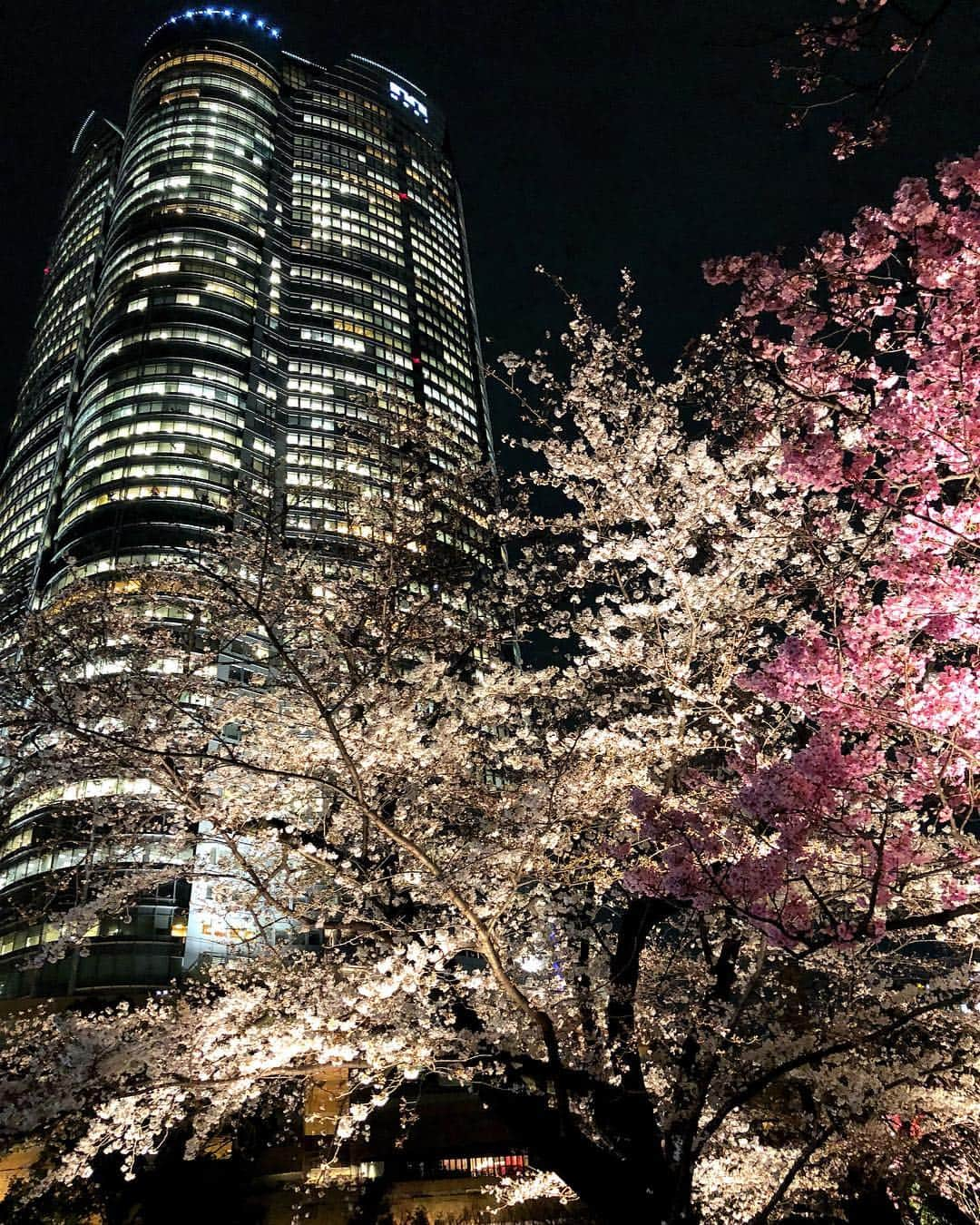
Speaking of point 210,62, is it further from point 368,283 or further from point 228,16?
point 368,283

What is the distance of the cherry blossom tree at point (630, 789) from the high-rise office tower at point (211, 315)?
33551mm

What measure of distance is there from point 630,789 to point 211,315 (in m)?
67.1

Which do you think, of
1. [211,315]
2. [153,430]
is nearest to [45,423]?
[211,315]

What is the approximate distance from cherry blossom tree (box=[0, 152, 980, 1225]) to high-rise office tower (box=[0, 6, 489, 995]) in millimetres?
33551

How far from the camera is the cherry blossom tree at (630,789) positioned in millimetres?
5551

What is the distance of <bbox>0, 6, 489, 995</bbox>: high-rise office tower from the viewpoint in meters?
53.1

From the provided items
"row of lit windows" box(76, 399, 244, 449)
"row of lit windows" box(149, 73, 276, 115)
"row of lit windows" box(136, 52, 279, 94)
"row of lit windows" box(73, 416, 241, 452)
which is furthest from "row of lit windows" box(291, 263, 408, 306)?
"row of lit windows" box(136, 52, 279, 94)

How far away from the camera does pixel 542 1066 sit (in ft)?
21.7

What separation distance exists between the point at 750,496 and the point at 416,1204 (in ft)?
75.9

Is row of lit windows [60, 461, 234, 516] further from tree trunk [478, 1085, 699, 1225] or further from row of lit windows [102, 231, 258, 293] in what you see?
tree trunk [478, 1085, 699, 1225]

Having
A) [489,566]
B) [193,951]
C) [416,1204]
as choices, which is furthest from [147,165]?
[416,1204]

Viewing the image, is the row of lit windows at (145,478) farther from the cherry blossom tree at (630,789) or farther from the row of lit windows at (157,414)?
the cherry blossom tree at (630,789)

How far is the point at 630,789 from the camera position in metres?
8.89

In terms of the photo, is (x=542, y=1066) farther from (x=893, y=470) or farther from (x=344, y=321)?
(x=344, y=321)
